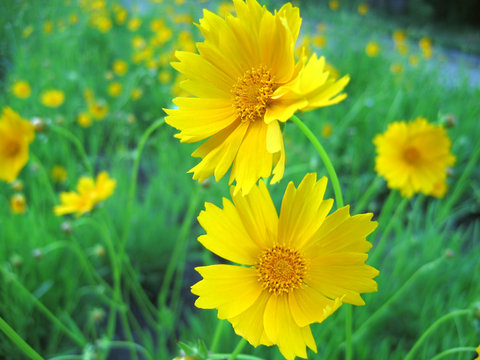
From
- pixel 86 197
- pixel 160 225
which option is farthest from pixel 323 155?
pixel 160 225

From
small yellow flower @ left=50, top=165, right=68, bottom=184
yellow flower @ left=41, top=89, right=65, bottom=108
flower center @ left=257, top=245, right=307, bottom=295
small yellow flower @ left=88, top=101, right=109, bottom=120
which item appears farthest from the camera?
yellow flower @ left=41, top=89, right=65, bottom=108

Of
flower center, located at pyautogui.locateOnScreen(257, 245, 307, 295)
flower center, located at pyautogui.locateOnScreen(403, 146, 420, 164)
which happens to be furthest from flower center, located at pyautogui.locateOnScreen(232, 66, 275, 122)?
flower center, located at pyautogui.locateOnScreen(403, 146, 420, 164)

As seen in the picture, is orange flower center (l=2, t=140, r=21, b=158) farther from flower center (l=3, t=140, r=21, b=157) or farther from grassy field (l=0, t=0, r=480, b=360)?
grassy field (l=0, t=0, r=480, b=360)

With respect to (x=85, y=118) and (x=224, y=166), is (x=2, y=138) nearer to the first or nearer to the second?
(x=85, y=118)

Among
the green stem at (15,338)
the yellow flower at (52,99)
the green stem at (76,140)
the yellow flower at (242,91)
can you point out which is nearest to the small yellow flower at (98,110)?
the yellow flower at (52,99)

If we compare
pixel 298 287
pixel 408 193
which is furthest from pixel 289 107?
pixel 408 193

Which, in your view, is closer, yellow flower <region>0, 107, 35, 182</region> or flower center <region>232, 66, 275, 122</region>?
flower center <region>232, 66, 275, 122</region>
